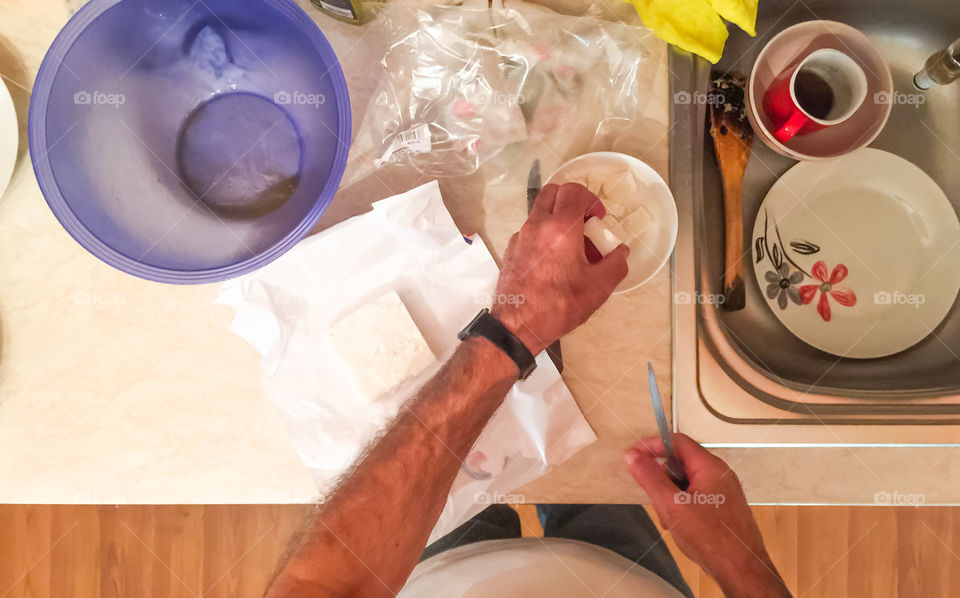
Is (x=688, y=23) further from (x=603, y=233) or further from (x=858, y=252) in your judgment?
(x=858, y=252)

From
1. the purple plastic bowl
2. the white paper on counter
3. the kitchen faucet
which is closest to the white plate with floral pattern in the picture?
the kitchen faucet

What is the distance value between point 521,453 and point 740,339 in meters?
0.33

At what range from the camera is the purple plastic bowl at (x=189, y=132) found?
1.85 ft

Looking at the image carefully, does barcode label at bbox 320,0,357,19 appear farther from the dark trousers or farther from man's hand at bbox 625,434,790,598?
the dark trousers

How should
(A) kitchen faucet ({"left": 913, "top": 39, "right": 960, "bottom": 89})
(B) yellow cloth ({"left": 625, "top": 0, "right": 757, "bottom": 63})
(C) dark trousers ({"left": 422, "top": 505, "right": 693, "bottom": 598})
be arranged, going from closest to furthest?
(B) yellow cloth ({"left": 625, "top": 0, "right": 757, "bottom": 63}) < (A) kitchen faucet ({"left": 913, "top": 39, "right": 960, "bottom": 89}) < (C) dark trousers ({"left": 422, "top": 505, "right": 693, "bottom": 598})

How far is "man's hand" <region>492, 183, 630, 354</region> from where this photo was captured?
0.59 meters

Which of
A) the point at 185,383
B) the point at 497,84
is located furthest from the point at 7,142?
the point at 497,84

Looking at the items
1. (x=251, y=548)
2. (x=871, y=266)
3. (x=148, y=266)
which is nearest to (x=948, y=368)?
(x=871, y=266)

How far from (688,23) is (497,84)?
0.70ft

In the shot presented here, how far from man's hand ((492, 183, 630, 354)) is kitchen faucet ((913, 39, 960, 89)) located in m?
0.49

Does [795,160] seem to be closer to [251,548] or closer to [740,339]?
[740,339]

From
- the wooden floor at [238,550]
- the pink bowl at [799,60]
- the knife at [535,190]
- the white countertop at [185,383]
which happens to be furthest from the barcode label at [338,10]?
the wooden floor at [238,550]

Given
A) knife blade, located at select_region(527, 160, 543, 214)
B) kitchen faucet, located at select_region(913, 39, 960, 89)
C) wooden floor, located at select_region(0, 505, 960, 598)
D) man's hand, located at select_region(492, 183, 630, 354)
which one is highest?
kitchen faucet, located at select_region(913, 39, 960, 89)

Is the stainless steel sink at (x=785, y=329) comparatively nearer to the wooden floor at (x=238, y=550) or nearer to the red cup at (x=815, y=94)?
the red cup at (x=815, y=94)
